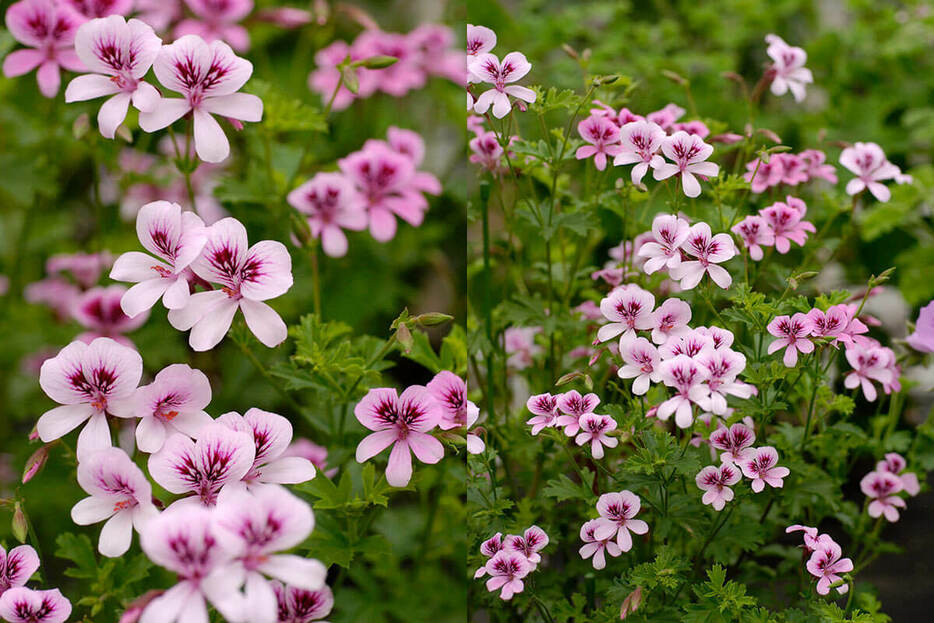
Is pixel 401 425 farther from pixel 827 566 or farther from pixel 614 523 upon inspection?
pixel 827 566

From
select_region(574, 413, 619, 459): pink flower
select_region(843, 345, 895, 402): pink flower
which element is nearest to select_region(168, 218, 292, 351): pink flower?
select_region(574, 413, 619, 459): pink flower

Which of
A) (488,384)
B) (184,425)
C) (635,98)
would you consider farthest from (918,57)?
(184,425)

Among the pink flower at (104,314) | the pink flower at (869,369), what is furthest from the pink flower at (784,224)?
the pink flower at (104,314)

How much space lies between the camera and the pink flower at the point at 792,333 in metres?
0.61

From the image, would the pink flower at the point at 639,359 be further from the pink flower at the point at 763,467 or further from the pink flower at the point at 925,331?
the pink flower at the point at 925,331

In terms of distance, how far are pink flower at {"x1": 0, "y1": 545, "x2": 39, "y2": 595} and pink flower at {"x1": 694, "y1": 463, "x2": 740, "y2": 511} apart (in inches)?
17.2

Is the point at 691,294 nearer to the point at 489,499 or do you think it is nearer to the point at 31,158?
the point at 489,499

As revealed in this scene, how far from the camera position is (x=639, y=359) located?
0.59m

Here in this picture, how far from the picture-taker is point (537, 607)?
0.69 meters

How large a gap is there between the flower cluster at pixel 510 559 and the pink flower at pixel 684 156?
0.87 ft

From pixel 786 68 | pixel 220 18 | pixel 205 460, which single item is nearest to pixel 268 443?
pixel 205 460

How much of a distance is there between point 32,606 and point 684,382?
415mm

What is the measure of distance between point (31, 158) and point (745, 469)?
3.22ft

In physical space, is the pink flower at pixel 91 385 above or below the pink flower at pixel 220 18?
above
